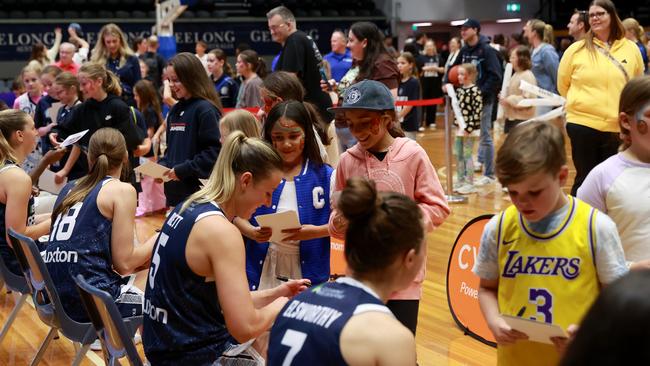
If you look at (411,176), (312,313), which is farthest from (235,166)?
(312,313)

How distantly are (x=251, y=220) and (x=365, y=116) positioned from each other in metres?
0.99

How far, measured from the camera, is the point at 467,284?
5.11 metres

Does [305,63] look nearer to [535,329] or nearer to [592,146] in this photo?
[592,146]

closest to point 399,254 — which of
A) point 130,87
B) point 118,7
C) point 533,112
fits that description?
point 533,112

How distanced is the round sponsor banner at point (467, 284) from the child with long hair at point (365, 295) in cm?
278

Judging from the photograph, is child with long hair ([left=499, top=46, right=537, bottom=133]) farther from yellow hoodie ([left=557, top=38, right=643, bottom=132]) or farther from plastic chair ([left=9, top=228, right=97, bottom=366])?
plastic chair ([left=9, top=228, right=97, bottom=366])

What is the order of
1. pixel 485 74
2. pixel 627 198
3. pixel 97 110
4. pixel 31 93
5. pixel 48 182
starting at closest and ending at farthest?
1. pixel 627 198
2. pixel 97 110
3. pixel 48 182
4. pixel 31 93
5. pixel 485 74

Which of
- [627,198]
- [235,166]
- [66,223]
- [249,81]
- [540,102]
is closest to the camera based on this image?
[627,198]

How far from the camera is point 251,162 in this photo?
9.70 ft

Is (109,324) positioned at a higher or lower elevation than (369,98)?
lower

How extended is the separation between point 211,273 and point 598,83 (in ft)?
13.3

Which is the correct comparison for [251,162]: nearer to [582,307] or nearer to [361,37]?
[582,307]

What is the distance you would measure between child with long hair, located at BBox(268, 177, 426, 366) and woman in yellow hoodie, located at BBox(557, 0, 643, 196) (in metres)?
4.07

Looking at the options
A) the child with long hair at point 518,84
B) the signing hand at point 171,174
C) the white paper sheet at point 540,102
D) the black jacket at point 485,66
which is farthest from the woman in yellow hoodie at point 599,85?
the black jacket at point 485,66
